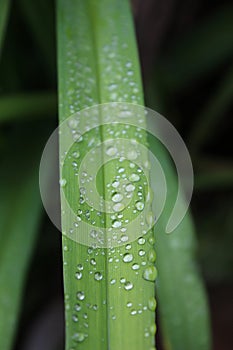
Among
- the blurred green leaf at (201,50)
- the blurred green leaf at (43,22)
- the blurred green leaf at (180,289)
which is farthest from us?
the blurred green leaf at (201,50)

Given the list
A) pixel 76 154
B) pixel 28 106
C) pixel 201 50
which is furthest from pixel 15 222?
pixel 201 50

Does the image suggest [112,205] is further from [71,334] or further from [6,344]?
[6,344]

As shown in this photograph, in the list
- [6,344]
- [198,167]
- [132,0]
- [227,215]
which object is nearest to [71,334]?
[6,344]

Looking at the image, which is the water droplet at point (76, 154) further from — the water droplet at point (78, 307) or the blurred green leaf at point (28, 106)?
the blurred green leaf at point (28, 106)

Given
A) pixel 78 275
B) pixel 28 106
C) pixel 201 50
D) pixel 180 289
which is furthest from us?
pixel 201 50

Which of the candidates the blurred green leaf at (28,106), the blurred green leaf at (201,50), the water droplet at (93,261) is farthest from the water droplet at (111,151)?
the blurred green leaf at (201,50)

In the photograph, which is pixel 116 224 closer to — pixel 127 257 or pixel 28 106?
pixel 127 257
